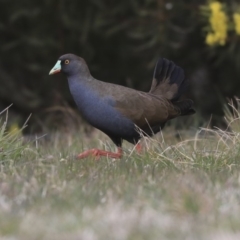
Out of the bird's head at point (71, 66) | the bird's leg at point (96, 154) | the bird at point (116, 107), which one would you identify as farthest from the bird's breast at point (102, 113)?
the bird's leg at point (96, 154)

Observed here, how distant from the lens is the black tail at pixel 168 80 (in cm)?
825

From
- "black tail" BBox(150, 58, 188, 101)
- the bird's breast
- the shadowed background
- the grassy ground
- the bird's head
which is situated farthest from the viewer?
the shadowed background

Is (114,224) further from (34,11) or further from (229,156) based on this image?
(34,11)

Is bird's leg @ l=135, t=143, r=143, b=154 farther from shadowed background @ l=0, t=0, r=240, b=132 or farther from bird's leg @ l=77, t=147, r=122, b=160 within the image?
shadowed background @ l=0, t=0, r=240, b=132

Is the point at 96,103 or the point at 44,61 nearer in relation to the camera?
the point at 96,103

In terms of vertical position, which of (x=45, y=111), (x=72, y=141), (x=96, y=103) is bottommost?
(x=45, y=111)

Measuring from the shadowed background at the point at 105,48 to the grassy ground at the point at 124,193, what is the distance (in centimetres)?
504

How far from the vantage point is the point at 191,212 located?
475 cm

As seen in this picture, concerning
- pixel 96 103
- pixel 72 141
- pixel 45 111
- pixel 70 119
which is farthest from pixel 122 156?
pixel 45 111

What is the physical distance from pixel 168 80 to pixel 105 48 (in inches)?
209

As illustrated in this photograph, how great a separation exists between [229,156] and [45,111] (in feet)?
20.9

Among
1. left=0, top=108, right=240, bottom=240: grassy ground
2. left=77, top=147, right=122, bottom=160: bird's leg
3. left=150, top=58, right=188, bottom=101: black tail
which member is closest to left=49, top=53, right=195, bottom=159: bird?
left=77, top=147, right=122, bottom=160: bird's leg

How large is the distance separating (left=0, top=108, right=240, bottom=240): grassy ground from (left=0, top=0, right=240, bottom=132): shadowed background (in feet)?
16.5

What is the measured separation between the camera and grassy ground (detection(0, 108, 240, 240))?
173 inches
